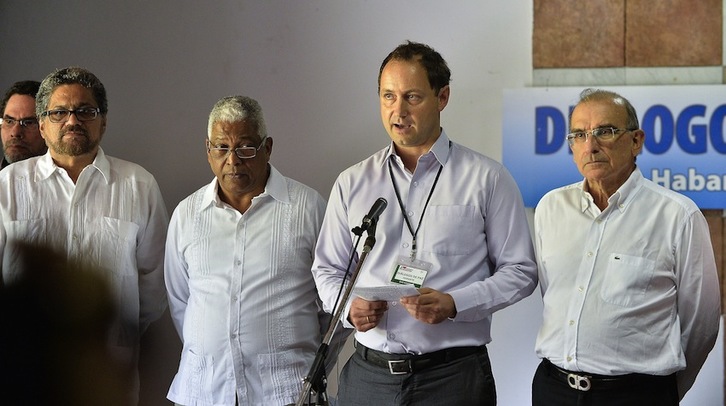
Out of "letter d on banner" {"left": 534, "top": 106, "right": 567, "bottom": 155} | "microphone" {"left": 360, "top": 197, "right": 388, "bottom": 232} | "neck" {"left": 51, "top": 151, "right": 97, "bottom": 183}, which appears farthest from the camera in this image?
"letter d on banner" {"left": 534, "top": 106, "right": 567, "bottom": 155}

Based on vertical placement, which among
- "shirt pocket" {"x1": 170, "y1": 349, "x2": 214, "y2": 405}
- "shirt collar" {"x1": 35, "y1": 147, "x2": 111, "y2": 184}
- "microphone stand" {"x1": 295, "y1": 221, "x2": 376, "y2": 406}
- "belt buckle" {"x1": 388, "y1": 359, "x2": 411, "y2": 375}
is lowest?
"shirt pocket" {"x1": 170, "y1": 349, "x2": 214, "y2": 405}

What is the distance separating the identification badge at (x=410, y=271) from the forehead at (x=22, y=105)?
2.31m

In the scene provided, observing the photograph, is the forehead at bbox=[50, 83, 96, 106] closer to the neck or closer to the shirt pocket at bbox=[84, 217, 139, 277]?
the neck

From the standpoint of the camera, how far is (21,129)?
452 cm

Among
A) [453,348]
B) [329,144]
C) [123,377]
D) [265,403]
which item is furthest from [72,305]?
[329,144]

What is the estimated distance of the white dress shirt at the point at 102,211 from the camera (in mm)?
3961

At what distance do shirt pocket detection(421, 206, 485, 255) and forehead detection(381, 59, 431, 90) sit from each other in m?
0.45

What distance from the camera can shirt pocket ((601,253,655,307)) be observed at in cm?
333

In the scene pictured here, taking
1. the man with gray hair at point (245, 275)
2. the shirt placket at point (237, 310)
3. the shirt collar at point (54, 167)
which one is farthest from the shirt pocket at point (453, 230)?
the shirt collar at point (54, 167)

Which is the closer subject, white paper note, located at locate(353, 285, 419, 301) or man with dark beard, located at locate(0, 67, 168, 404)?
white paper note, located at locate(353, 285, 419, 301)

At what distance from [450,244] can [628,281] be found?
684 millimetres

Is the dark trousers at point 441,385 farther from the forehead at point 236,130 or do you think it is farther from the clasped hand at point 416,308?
the forehead at point 236,130

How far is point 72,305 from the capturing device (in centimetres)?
111

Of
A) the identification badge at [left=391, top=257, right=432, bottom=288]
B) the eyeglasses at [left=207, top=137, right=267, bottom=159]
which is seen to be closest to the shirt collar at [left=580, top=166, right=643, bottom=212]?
the identification badge at [left=391, top=257, right=432, bottom=288]
